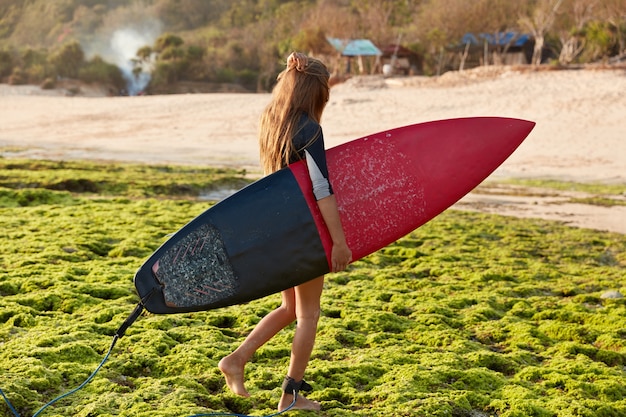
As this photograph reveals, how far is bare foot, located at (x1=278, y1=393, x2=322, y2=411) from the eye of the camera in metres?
3.54

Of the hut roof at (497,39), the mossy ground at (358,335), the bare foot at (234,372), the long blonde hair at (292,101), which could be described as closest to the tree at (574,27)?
the hut roof at (497,39)

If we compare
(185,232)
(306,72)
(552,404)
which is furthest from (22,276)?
(552,404)

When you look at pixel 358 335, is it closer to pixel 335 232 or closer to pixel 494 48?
pixel 335 232

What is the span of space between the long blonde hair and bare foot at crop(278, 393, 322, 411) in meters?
1.18

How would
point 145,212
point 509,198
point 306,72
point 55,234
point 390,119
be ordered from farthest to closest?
1. point 390,119
2. point 509,198
3. point 145,212
4. point 55,234
5. point 306,72

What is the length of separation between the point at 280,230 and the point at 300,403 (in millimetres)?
890

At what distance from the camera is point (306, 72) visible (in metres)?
3.36

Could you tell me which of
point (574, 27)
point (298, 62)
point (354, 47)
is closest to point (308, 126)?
point (298, 62)

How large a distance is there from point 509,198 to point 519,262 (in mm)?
6804

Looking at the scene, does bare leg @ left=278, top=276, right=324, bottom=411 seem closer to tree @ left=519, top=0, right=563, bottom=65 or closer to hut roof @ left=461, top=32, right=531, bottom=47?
tree @ left=519, top=0, right=563, bottom=65

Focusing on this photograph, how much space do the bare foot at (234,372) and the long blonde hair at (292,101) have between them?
106 cm

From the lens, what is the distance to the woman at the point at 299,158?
331 cm

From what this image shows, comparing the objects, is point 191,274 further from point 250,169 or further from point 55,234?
point 250,169

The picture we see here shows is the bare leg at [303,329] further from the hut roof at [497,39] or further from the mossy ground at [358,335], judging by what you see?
the hut roof at [497,39]
